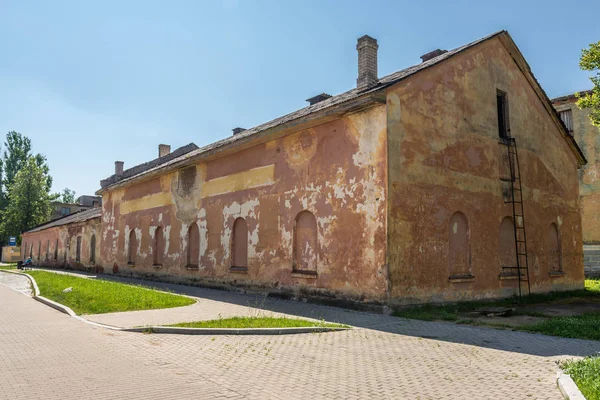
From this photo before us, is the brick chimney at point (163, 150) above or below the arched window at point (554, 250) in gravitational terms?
above

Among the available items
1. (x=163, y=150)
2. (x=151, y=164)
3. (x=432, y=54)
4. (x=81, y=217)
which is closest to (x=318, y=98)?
(x=432, y=54)

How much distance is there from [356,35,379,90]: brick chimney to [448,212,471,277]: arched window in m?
4.81

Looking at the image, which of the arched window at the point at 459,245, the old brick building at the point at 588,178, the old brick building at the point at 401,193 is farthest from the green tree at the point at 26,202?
the arched window at the point at 459,245

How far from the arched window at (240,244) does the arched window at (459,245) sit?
719cm

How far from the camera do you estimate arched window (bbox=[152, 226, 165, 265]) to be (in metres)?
22.5

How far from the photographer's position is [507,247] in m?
15.2

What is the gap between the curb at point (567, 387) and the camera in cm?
462

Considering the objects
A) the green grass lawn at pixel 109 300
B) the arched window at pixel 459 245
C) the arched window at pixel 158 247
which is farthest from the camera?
the arched window at pixel 158 247

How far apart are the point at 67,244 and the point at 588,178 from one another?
37633 millimetres

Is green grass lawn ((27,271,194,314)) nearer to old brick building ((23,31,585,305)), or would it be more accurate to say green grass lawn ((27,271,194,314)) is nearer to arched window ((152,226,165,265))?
old brick building ((23,31,585,305))

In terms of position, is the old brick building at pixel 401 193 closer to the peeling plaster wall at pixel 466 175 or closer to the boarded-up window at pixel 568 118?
the peeling plaster wall at pixel 466 175

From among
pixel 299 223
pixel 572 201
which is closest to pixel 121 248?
pixel 299 223

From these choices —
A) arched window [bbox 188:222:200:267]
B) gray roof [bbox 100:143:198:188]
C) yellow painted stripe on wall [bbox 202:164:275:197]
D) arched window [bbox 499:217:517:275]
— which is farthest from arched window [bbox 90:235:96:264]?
arched window [bbox 499:217:517:275]

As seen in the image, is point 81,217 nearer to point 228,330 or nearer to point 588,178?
point 228,330
